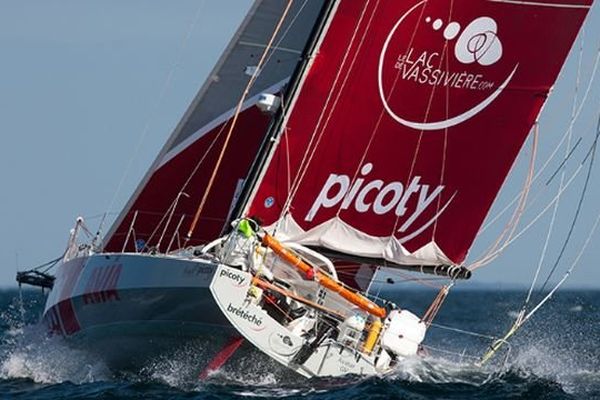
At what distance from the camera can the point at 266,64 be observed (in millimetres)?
19938

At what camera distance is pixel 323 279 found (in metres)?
17.1

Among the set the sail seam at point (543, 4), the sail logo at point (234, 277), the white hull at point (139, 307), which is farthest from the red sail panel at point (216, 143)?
the sail logo at point (234, 277)

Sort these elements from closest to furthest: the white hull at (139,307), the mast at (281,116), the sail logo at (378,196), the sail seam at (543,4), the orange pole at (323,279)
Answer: the white hull at (139,307)
the orange pole at (323,279)
the mast at (281,116)
the sail logo at (378,196)
the sail seam at (543,4)

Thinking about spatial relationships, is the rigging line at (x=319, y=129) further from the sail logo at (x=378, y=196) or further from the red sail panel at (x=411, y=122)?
the sail logo at (x=378, y=196)

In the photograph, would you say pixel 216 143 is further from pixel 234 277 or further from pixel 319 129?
pixel 234 277

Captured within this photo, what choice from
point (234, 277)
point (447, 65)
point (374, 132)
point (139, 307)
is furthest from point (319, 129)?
point (139, 307)

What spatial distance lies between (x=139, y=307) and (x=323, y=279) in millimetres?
1799

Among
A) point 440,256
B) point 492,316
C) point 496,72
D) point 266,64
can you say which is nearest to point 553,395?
point 440,256

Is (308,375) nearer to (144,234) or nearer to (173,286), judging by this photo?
(173,286)

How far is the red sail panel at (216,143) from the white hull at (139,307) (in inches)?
65.1

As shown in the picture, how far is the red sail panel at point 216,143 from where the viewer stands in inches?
781

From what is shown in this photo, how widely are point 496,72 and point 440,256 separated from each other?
207cm

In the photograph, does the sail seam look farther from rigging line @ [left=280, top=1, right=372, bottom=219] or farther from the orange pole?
the orange pole

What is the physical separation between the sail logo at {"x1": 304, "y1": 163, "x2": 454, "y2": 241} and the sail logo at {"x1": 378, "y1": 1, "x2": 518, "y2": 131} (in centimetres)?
65
